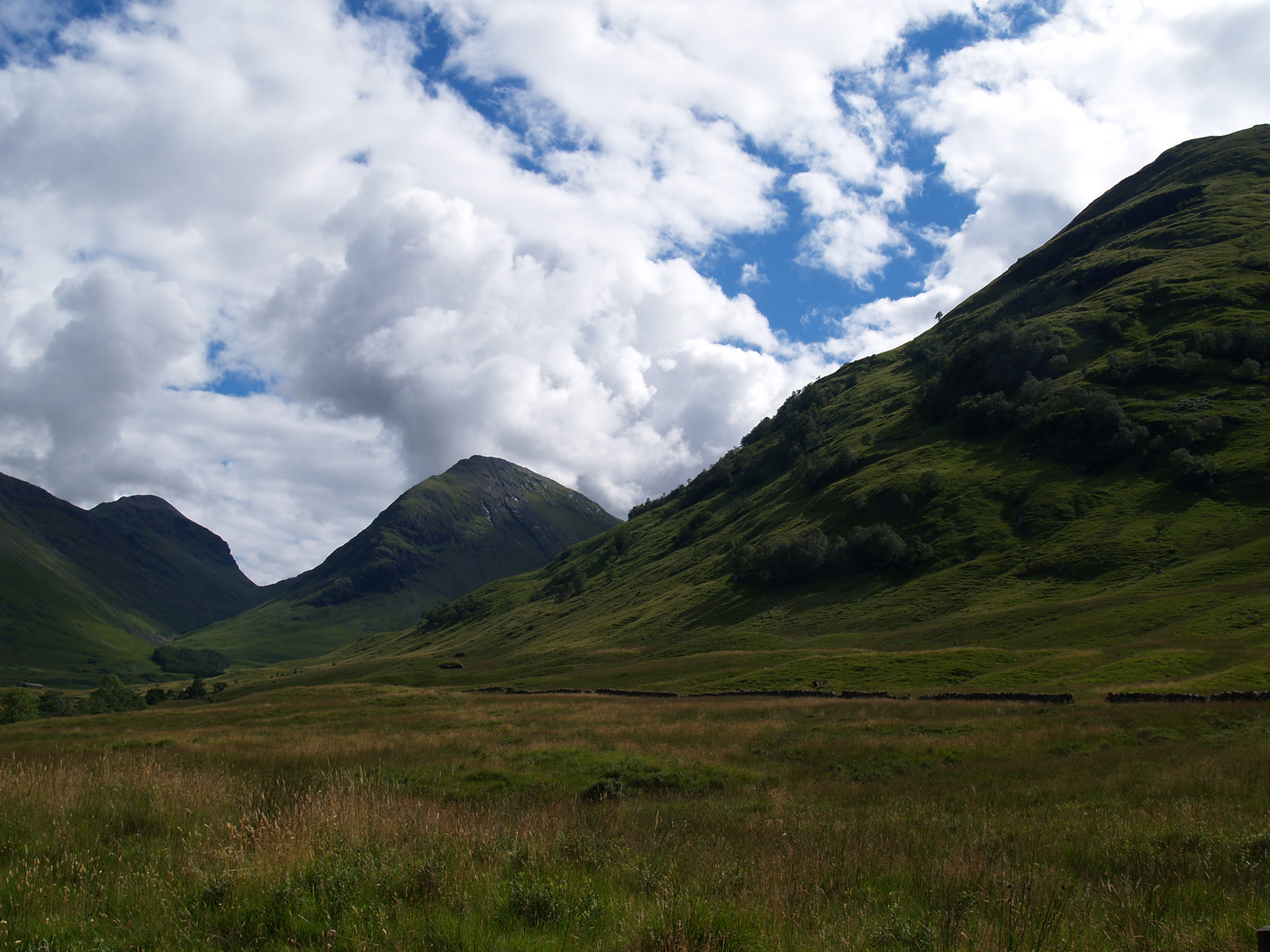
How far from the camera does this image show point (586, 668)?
310 feet

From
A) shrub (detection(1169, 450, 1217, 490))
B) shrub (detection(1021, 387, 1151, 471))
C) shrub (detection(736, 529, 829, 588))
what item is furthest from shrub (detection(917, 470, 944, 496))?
shrub (detection(1169, 450, 1217, 490))

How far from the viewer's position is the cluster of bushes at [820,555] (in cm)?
11075

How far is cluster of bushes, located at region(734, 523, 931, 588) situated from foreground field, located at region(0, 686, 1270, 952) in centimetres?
9546

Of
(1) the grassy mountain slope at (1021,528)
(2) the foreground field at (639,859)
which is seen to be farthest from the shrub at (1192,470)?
(2) the foreground field at (639,859)

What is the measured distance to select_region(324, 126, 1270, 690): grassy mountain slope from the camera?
190 ft

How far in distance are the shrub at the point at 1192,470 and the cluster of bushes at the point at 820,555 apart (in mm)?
34192

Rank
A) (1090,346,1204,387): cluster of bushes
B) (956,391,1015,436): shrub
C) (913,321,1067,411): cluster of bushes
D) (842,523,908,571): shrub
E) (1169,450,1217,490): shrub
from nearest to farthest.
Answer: (1169,450,1217,490): shrub → (842,523,908,571): shrub → (1090,346,1204,387): cluster of bushes → (956,391,1015,436): shrub → (913,321,1067,411): cluster of bushes

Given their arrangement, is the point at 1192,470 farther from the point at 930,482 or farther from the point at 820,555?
the point at 820,555

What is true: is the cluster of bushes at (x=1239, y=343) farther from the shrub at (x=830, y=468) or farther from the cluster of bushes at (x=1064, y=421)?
the shrub at (x=830, y=468)

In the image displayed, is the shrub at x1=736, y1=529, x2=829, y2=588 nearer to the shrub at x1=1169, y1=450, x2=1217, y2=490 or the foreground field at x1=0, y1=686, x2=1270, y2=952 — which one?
the shrub at x1=1169, y1=450, x2=1217, y2=490

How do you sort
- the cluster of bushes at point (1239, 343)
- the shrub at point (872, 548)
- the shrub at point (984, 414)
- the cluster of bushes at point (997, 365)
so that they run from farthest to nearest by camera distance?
the cluster of bushes at point (997, 365) < the shrub at point (984, 414) < the cluster of bushes at point (1239, 343) < the shrub at point (872, 548)

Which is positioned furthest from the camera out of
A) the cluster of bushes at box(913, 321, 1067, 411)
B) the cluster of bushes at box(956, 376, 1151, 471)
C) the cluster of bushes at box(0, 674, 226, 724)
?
the cluster of bushes at box(913, 321, 1067, 411)

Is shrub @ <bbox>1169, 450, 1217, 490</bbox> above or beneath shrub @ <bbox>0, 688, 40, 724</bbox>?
above

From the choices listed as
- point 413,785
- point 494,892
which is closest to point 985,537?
point 413,785
